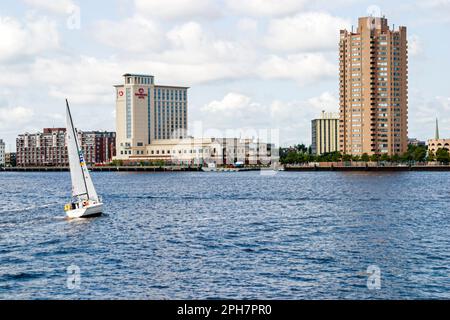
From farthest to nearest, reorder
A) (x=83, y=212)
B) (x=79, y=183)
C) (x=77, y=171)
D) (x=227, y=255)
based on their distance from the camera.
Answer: (x=77, y=171), (x=79, y=183), (x=83, y=212), (x=227, y=255)

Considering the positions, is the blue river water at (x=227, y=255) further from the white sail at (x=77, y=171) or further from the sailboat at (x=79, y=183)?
the white sail at (x=77, y=171)

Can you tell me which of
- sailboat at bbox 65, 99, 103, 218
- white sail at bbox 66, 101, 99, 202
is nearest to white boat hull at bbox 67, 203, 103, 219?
sailboat at bbox 65, 99, 103, 218

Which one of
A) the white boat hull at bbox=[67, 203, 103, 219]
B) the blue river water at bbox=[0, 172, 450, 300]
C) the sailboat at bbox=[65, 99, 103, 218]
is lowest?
the blue river water at bbox=[0, 172, 450, 300]

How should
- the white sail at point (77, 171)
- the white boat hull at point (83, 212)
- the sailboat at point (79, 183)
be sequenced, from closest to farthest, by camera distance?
the white boat hull at point (83, 212)
the sailboat at point (79, 183)
the white sail at point (77, 171)

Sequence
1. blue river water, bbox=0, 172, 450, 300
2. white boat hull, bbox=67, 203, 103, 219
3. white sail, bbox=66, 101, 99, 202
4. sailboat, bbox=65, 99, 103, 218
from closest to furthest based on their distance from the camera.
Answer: blue river water, bbox=0, 172, 450, 300
white boat hull, bbox=67, 203, 103, 219
sailboat, bbox=65, 99, 103, 218
white sail, bbox=66, 101, 99, 202

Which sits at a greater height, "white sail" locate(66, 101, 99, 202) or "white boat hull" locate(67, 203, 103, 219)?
"white sail" locate(66, 101, 99, 202)

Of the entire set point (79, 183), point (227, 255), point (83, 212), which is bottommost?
point (227, 255)

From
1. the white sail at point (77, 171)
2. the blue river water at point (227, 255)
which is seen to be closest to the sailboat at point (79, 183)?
the white sail at point (77, 171)

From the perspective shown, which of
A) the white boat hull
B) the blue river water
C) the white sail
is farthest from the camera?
the white sail

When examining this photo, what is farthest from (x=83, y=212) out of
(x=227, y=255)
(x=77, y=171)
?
(x=227, y=255)

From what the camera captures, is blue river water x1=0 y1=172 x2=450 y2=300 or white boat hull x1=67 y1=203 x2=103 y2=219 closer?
blue river water x1=0 y1=172 x2=450 y2=300

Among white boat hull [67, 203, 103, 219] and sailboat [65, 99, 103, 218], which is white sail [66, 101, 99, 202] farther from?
white boat hull [67, 203, 103, 219]

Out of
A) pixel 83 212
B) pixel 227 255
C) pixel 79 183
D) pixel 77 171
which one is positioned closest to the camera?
pixel 227 255

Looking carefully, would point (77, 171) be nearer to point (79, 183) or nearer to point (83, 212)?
point (79, 183)
